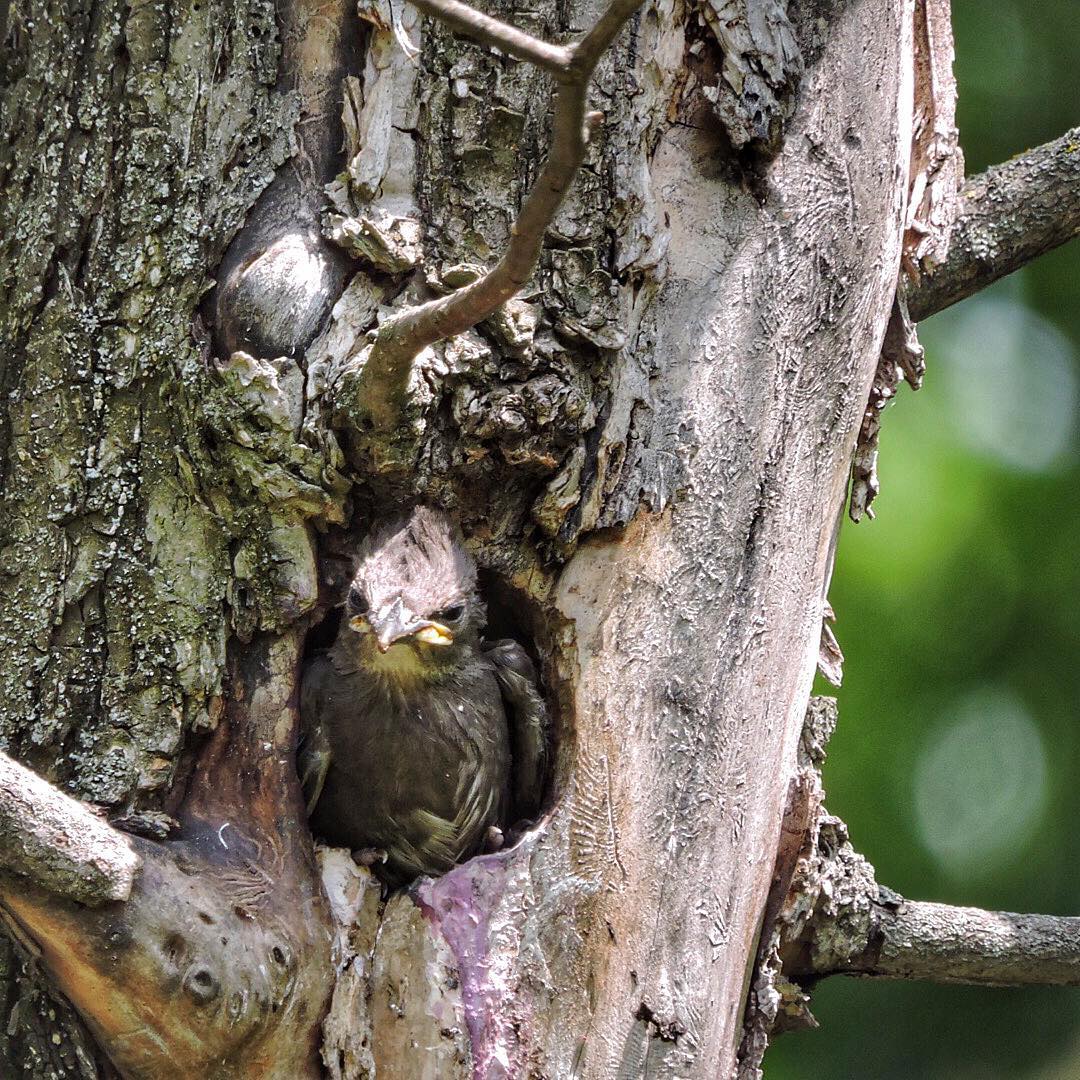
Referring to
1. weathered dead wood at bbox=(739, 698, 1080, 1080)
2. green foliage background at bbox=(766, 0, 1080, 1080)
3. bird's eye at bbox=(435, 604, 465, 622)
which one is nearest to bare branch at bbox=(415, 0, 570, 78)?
bird's eye at bbox=(435, 604, 465, 622)

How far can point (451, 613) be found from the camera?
3.01m

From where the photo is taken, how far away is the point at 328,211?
2.57 m

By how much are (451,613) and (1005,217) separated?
156 cm

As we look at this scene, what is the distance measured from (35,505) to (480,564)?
2.79 ft

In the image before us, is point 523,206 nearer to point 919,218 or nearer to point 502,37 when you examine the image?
point 502,37

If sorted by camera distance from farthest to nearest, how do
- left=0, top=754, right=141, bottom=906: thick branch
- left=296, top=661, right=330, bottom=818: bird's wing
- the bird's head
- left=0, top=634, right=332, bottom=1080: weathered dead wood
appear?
left=296, top=661, right=330, bottom=818: bird's wing → the bird's head → left=0, top=634, right=332, bottom=1080: weathered dead wood → left=0, top=754, right=141, bottom=906: thick branch

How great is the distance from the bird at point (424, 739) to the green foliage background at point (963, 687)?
216 centimetres

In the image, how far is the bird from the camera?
3.04m

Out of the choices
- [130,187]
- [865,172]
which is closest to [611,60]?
[865,172]

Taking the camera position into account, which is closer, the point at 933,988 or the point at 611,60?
the point at 611,60

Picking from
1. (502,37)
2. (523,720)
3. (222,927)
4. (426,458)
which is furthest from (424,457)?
(502,37)

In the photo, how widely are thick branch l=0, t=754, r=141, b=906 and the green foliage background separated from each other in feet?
11.1

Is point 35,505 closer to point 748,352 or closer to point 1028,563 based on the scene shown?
point 748,352

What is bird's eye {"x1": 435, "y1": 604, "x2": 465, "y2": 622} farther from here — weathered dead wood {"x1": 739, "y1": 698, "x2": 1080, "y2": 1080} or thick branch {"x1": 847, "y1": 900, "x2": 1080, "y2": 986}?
thick branch {"x1": 847, "y1": 900, "x2": 1080, "y2": 986}
